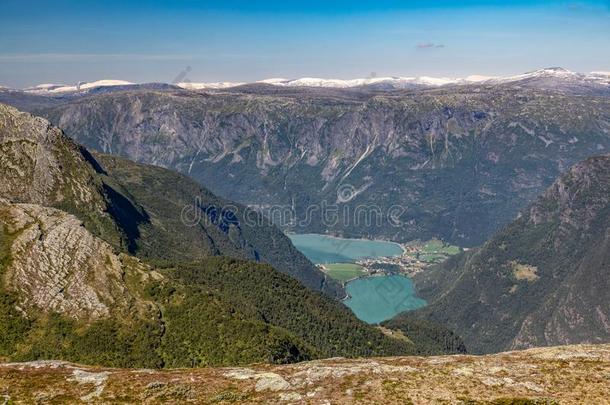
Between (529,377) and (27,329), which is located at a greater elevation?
(529,377)

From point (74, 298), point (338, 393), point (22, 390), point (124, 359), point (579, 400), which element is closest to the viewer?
point (579, 400)

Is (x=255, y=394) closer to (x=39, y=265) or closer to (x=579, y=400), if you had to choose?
(x=579, y=400)

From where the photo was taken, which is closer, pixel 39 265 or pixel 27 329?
pixel 27 329

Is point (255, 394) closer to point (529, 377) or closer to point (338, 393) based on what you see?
point (338, 393)

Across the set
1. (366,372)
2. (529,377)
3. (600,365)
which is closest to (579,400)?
(529,377)

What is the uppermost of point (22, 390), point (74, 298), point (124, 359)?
point (22, 390)

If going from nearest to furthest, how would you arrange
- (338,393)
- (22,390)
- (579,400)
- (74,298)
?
(579,400) → (338,393) → (22,390) → (74,298)

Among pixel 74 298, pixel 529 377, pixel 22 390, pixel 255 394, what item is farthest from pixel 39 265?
pixel 529 377
